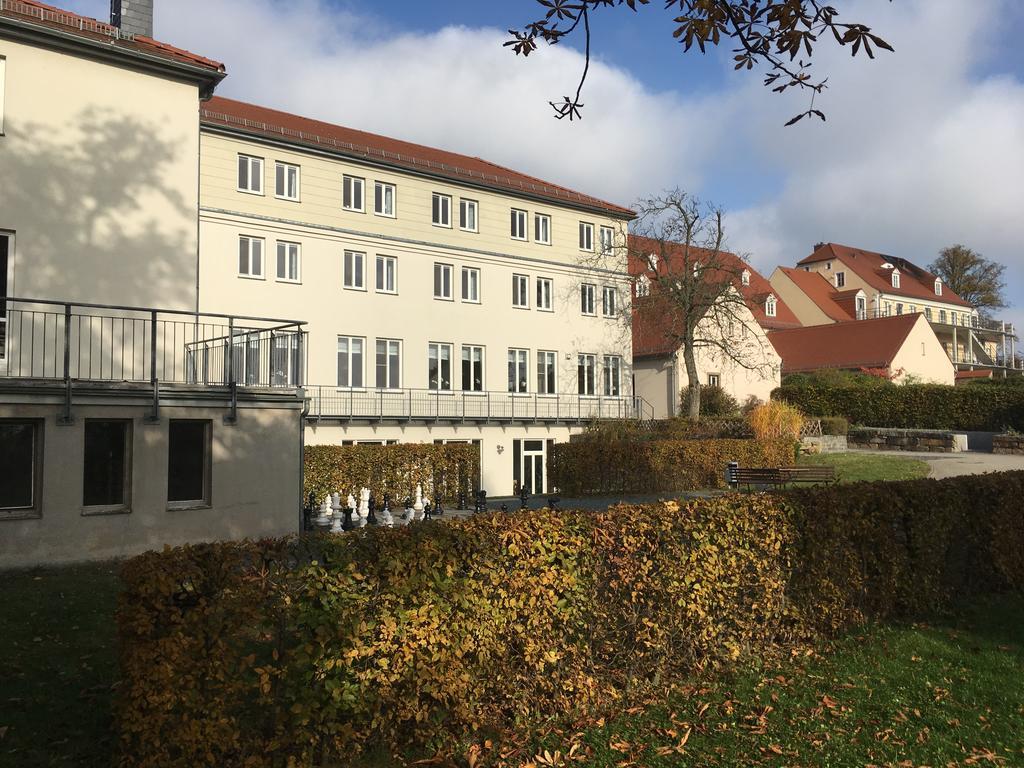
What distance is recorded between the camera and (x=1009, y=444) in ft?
108

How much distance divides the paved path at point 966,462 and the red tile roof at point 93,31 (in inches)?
901

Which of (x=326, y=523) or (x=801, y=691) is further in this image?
(x=326, y=523)

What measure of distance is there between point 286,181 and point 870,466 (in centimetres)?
2317

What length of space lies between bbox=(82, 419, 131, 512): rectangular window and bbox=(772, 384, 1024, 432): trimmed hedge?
39.6 metres

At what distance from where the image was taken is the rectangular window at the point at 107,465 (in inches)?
494

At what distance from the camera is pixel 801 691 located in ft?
22.9

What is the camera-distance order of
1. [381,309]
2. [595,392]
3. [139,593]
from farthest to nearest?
1. [595,392]
2. [381,309]
3. [139,593]

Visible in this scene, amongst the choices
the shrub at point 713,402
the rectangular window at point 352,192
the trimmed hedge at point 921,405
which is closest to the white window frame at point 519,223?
the rectangular window at point 352,192

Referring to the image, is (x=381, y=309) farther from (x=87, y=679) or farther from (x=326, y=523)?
(x=87, y=679)

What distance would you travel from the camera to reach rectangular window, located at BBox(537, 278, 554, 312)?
3778 cm

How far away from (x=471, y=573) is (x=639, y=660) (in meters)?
1.91

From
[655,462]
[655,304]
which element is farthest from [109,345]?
[655,304]

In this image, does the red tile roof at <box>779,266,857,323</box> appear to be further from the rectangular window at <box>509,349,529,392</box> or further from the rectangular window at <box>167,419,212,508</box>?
the rectangular window at <box>167,419,212,508</box>

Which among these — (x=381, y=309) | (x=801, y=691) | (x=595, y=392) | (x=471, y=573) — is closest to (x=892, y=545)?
(x=801, y=691)
